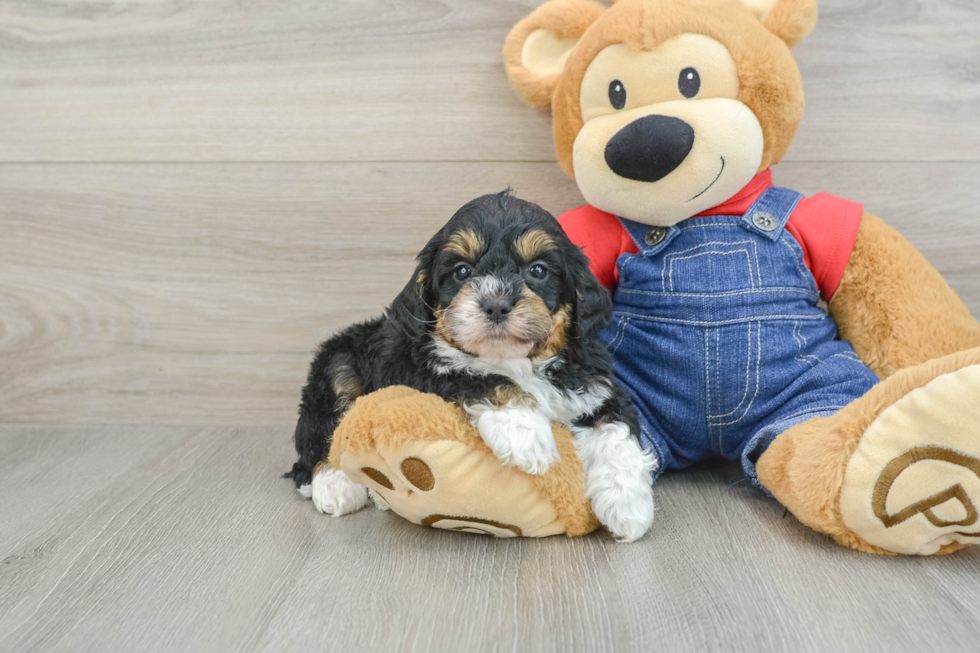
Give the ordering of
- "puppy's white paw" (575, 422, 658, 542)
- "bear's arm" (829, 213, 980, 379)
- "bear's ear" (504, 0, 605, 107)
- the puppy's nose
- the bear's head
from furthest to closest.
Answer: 1. "bear's ear" (504, 0, 605, 107)
2. "bear's arm" (829, 213, 980, 379)
3. the bear's head
4. "puppy's white paw" (575, 422, 658, 542)
5. the puppy's nose

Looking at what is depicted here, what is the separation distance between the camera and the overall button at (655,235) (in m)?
1.70

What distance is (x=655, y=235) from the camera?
171 cm

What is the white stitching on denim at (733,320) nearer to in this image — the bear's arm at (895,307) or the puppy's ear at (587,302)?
the bear's arm at (895,307)

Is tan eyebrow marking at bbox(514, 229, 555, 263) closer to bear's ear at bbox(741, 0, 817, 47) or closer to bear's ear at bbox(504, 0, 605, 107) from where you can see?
bear's ear at bbox(504, 0, 605, 107)

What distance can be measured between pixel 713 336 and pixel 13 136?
86.0 inches

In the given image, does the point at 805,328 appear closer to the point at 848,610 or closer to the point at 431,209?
the point at 848,610

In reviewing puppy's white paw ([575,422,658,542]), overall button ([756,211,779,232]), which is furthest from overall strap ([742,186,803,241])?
puppy's white paw ([575,422,658,542])

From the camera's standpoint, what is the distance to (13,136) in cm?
224

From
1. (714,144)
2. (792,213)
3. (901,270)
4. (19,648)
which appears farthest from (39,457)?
(901,270)

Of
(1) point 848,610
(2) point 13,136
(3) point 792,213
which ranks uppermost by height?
(2) point 13,136

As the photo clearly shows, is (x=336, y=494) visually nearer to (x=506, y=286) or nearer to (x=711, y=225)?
(x=506, y=286)

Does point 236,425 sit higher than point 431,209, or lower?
lower

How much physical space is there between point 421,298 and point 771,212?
2.84 feet

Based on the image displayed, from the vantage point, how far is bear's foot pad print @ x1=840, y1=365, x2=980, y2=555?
1223 mm
